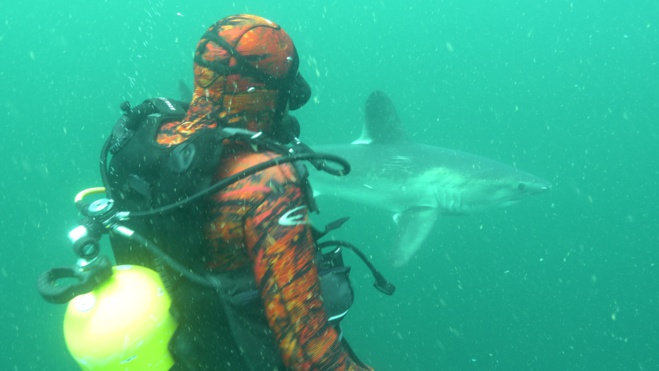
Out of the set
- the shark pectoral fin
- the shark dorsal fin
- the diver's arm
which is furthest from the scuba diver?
the shark pectoral fin

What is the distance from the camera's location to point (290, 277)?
1776 mm

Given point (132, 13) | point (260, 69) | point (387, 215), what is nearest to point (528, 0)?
point (132, 13)

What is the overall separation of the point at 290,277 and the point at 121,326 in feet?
2.27

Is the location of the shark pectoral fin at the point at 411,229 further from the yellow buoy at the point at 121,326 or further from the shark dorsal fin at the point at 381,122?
the yellow buoy at the point at 121,326

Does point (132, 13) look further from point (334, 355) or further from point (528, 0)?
point (334, 355)

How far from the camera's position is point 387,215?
18.1 metres

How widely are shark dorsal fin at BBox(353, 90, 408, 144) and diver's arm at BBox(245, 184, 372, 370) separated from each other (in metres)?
7.24

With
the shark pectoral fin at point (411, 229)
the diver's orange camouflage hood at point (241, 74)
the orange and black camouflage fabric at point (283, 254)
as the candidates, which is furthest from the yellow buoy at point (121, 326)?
the shark pectoral fin at point (411, 229)

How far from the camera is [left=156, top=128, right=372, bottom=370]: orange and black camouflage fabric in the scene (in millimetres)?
1759

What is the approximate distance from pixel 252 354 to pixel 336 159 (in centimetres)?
93

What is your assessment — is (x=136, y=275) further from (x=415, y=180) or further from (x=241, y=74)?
(x=415, y=180)

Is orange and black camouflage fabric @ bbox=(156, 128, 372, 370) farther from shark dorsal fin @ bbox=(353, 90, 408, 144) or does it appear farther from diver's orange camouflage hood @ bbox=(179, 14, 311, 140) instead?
shark dorsal fin @ bbox=(353, 90, 408, 144)

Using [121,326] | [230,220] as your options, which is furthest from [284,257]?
[121,326]

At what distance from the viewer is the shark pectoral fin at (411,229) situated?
9.01m
